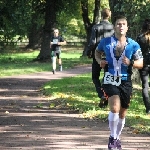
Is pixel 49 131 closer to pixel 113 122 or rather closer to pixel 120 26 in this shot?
pixel 113 122

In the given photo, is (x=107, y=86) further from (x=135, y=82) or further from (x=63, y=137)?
(x=135, y=82)

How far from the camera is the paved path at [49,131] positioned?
789 centimetres

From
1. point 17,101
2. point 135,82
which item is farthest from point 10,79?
point 17,101

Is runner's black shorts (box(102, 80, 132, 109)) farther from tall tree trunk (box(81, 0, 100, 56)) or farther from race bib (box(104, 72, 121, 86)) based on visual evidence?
tall tree trunk (box(81, 0, 100, 56))

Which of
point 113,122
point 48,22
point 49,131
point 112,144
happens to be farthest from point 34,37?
point 112,144

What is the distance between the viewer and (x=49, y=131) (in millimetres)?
9156

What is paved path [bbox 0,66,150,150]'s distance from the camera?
7895mm

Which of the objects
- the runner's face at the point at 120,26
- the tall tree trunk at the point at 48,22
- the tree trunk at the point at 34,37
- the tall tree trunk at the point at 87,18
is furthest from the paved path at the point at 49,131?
the tree trunk at the point at 34,37

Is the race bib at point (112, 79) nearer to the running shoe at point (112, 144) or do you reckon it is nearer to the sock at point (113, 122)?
the sock at point (113, 122)

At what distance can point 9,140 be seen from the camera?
826cm

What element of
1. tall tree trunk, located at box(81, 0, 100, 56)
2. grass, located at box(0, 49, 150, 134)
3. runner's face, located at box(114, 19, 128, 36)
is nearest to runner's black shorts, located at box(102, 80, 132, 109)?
runner's face, located at box(114, 19, 128, 36)

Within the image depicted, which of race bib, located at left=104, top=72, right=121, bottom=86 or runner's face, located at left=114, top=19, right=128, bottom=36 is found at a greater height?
runner's face, located at left=114, top=19, right=128, bottom=36

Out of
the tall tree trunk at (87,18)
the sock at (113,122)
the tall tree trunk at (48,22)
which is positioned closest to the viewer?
the sock at (113,122)

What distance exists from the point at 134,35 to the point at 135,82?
1594 millimetres
